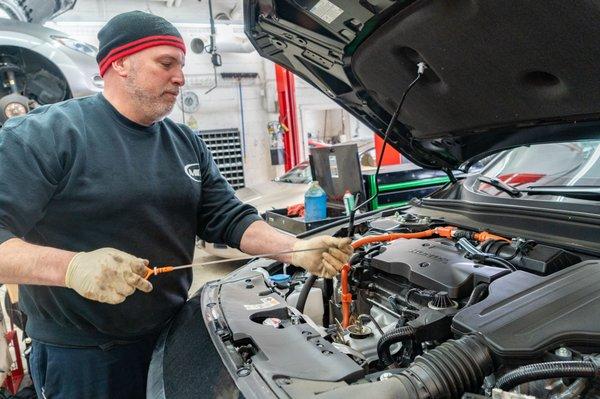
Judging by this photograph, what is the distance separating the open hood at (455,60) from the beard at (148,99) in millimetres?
388

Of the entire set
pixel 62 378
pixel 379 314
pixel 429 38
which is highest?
pixel 429 38

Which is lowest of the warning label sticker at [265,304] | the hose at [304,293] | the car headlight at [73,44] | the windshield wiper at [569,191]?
the hose at [304,293]

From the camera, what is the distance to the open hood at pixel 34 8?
3996 millimetres

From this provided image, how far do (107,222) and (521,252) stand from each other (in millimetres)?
1307

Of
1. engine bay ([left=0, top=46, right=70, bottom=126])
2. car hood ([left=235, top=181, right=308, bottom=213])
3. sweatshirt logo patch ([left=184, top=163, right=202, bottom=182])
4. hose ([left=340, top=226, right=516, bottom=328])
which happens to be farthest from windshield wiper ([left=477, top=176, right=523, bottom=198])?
engine bay ([left=0, top=46, right=70, bottom=126])

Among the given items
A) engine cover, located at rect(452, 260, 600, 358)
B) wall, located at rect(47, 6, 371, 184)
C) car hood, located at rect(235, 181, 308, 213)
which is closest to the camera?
engine cover, located at rect(452, 260, 600, 358)

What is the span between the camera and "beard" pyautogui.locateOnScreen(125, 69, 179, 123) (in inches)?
60.1

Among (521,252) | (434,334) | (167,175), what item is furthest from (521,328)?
(167,175)

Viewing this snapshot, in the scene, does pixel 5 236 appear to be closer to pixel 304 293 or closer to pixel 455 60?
pixel 304 293

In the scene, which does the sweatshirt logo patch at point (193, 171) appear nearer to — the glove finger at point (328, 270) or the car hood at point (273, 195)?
the glove finger at point (328, 270)

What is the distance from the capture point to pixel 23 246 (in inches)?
46.8

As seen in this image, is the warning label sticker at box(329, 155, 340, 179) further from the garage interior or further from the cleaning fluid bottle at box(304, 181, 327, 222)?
the garage interior

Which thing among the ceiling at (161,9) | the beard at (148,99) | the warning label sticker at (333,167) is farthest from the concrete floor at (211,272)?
the ceiling at (161,9)

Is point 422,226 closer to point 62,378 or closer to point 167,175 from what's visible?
point 167,175
